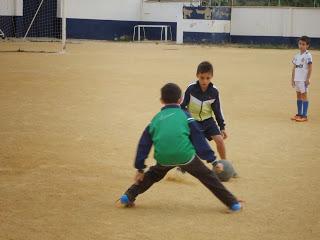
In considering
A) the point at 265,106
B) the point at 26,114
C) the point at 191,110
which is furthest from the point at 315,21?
the point at 191,110

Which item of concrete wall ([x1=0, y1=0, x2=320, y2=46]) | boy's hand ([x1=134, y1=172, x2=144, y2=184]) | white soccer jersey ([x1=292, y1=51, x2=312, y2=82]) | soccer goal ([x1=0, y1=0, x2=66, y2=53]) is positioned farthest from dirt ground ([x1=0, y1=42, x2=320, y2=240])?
concrete wall ([x1=0, y1=0, x2=320, y2=46])

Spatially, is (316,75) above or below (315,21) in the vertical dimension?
below

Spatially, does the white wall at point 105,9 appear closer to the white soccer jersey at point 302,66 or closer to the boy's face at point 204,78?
the white soccer jersey at point 302,66

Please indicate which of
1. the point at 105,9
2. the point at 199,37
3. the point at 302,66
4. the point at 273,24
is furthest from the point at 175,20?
the point at 302,66

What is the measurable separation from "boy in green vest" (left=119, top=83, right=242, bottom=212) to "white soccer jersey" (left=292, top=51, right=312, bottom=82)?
5.87 metres

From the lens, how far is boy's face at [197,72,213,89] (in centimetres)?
601

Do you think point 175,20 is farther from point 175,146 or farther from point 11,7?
point 175,146

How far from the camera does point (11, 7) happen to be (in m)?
32.3

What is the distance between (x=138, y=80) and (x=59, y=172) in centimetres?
952

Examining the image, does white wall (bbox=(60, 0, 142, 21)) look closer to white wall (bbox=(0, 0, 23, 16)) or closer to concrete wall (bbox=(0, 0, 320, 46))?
concrete wall (bbox=(0, 0, 320, 46))

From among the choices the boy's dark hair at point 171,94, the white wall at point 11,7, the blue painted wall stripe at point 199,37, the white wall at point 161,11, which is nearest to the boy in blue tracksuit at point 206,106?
the boy's dark hair at point 171,94

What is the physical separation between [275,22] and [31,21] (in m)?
14.3

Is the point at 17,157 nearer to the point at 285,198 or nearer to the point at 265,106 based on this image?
the point at 285,198

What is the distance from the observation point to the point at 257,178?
6273 mm
